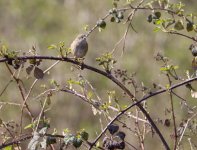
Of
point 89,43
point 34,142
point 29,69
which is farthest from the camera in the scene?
point 89,43

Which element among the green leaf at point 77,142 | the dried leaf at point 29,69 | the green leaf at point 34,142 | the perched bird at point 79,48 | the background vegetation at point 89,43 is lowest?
the green leaf at point 34,142

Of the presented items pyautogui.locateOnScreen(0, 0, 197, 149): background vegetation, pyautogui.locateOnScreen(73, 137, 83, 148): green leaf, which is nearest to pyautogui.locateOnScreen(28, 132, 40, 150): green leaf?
pyautogui.locateOnScreen(73, 137, 83, 148): green leaf

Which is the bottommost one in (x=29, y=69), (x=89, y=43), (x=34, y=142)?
(x=34, y=142)

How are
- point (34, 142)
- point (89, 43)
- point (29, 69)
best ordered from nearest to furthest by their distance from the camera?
point (34, 142)
point (29, 69)
point (89, 43)

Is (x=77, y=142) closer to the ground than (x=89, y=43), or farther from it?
closer to the ground

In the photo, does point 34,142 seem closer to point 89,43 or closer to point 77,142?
point 77,142

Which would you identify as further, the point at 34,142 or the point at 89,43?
the point at 89,43

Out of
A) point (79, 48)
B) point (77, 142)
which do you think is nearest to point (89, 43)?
point (79, 48)

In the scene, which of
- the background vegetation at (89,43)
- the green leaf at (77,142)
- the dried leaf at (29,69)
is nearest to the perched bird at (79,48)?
the dried leaf at (29,69)

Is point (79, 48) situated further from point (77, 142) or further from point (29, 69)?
point (77, 142)

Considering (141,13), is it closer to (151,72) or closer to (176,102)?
(151,72)

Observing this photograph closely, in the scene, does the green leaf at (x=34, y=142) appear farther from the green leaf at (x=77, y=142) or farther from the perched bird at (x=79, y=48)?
the perched bird at (x=79, y=48)

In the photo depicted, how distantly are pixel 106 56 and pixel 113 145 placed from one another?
0.20 m

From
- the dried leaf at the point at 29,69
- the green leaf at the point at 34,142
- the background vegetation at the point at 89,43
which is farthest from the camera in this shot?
the background vegetation at the point at 89,43
